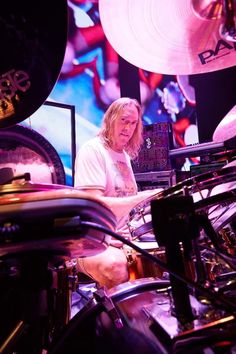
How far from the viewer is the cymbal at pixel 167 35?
1226 mm

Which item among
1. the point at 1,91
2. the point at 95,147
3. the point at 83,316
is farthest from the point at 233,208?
the point at 95,147

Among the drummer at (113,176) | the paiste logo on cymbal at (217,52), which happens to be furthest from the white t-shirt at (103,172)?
the paiste logo on cymbal at (217,52)

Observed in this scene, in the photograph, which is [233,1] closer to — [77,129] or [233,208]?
[233,208]

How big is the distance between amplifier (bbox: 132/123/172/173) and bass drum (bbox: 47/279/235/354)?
1.93 meters

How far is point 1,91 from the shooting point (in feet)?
3.24

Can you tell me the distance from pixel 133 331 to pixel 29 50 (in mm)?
770

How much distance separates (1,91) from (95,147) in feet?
3.45

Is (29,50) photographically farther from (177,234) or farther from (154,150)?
(154,150)

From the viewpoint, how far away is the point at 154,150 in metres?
2.76

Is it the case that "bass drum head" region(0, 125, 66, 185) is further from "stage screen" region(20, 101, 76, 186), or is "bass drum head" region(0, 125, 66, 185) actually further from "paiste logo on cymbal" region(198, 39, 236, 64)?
"paiste logo on cymbal" region(198, 39, 236, 64)

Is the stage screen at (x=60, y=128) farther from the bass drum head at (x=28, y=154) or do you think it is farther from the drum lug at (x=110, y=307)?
the drum lug at (x=110, y=307)

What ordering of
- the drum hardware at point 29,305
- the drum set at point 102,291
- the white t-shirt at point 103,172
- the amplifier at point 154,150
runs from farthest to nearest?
the amplifier at point 154,150
the white t-shirt at point 103,172
the drum hardware at point 29,305
the drum set at point 102,291

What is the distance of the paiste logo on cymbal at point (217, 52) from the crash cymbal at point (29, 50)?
60cm

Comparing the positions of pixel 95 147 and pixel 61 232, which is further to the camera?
pixel 95 147
